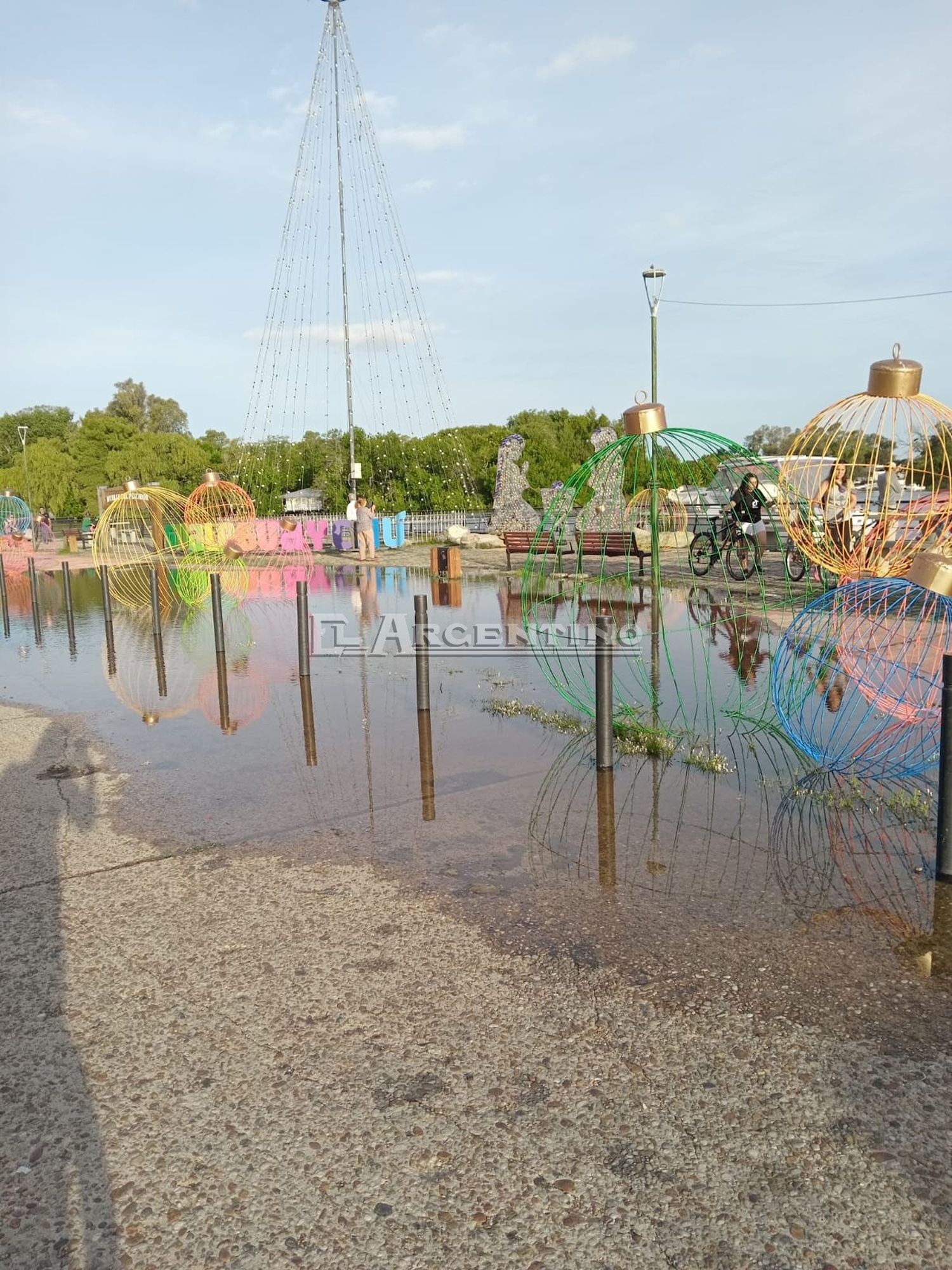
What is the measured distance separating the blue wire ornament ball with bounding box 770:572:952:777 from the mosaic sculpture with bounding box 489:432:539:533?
2115 cm

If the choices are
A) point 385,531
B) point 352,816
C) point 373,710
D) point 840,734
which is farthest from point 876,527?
point 385,531

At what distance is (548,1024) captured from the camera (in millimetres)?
3570

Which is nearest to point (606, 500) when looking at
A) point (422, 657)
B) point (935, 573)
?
point (422, 657)

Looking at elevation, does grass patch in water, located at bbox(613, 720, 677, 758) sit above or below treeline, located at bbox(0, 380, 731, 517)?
below

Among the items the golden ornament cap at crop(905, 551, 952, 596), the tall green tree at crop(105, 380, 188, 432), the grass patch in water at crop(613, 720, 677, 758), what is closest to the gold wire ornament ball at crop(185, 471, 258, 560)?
the grass patch in water at crop(613, 720, 677, 758)

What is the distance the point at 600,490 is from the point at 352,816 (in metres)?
20.0

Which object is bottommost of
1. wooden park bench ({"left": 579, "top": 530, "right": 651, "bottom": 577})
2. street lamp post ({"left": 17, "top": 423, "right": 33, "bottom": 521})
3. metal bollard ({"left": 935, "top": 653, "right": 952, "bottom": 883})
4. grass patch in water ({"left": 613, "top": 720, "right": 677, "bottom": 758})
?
grass patch in water ({"left": 613, "top": 720, "right": 677, "bottom": 758})

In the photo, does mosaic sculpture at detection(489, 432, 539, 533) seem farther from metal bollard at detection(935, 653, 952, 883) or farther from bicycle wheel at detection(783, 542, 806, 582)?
metal bollard at detection(935, 653, 952, 883)

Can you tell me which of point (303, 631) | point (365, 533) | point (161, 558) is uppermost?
point (365, 533)

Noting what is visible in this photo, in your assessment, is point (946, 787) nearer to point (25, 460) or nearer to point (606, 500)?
point (606, 500)

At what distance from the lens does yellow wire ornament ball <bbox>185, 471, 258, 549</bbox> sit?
74.4 feet

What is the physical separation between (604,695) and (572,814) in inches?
33.5

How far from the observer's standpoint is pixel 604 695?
6.29 meters

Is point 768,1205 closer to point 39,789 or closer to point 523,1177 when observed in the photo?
point 523,1177
